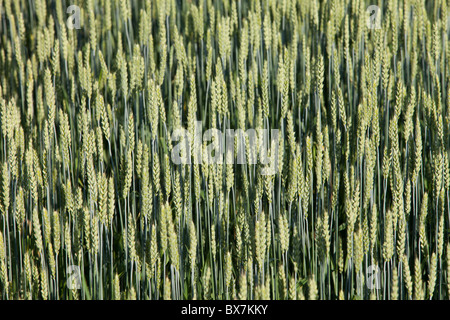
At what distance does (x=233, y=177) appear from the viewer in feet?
4.22

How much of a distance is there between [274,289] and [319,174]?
0.31 m

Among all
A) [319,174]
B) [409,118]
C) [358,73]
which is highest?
[358,73]

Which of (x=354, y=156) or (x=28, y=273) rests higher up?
(x=354, y=156)

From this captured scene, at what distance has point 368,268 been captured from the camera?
1.17m

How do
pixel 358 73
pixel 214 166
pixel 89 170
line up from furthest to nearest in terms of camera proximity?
pixel 358 73 < pixel 214 166 < pixel 89 170

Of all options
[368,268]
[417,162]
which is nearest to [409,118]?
[417,162]

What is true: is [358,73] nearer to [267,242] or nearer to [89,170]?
[267,242]

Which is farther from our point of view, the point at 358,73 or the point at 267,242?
the point at 358,73

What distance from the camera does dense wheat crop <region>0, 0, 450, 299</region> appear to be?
1082 millimetres

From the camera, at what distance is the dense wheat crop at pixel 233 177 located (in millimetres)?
1082

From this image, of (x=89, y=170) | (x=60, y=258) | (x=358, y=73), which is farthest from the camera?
(x=358, y=73)

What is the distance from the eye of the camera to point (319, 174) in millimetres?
1133
